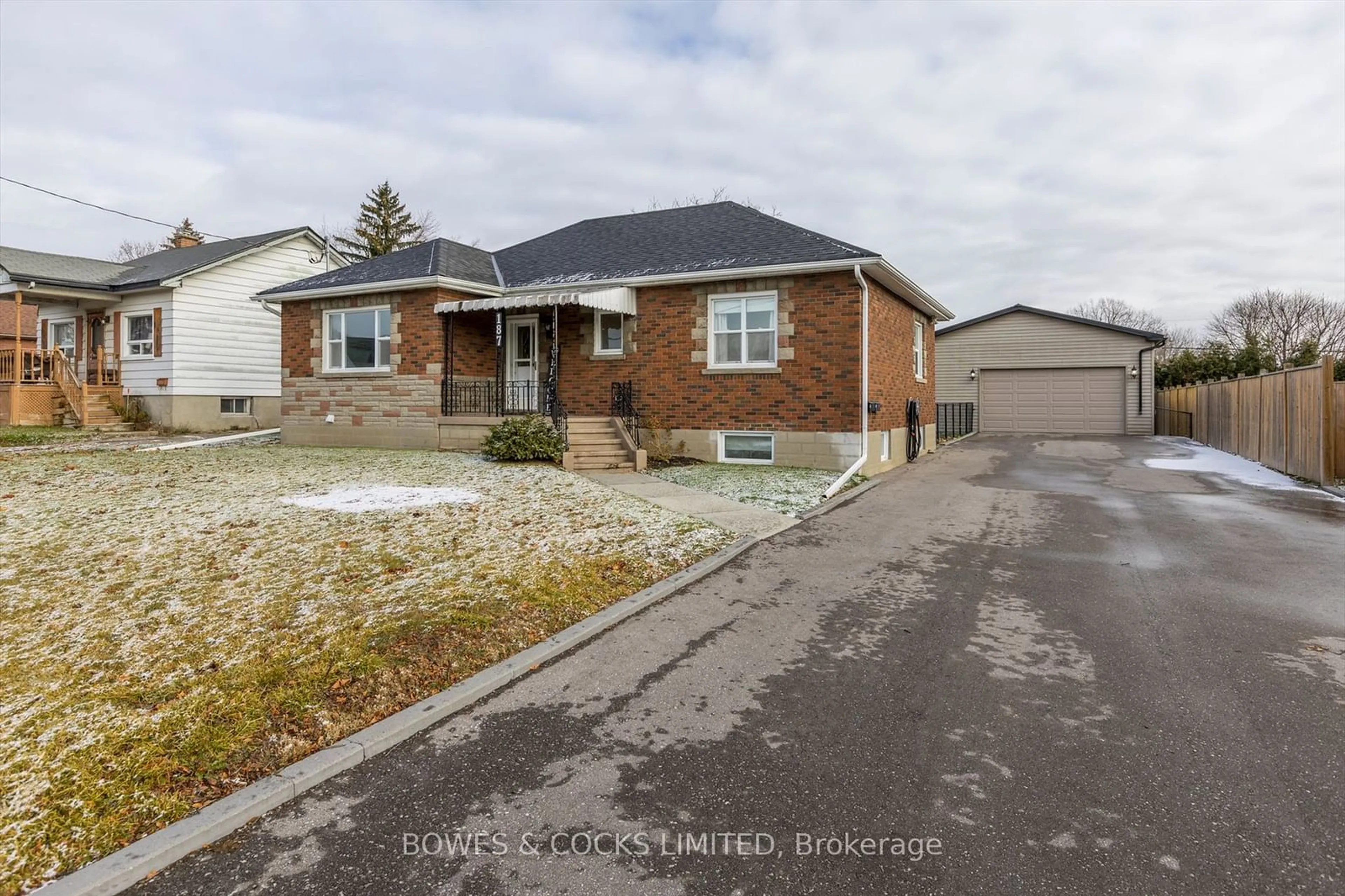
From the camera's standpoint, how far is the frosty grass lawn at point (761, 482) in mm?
10328

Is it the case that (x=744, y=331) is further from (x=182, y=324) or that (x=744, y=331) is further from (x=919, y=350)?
(x=182, y=324)

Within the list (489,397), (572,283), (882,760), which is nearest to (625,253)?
(572,283)

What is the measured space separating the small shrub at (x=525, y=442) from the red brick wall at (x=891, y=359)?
5.92 metres

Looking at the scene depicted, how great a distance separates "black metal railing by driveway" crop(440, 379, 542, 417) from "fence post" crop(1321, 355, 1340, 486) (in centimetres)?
1380

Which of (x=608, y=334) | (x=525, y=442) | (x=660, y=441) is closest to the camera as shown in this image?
(x=525, y=442)

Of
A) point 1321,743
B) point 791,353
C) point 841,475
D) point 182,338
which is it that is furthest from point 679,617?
point 182,338

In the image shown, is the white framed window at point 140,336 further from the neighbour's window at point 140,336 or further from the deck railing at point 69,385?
the deck railing at point 69,385

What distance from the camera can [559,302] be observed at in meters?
13.9

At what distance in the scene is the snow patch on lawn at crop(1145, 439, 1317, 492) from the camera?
12.3 metres

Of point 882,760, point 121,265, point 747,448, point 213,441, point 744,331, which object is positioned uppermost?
point 121,265

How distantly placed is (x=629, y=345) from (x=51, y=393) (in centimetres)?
1697

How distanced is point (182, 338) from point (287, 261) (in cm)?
455

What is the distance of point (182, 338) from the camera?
20422 mm

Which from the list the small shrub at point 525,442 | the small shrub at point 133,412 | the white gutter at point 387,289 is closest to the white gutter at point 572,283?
the white gutter at point 387,289
